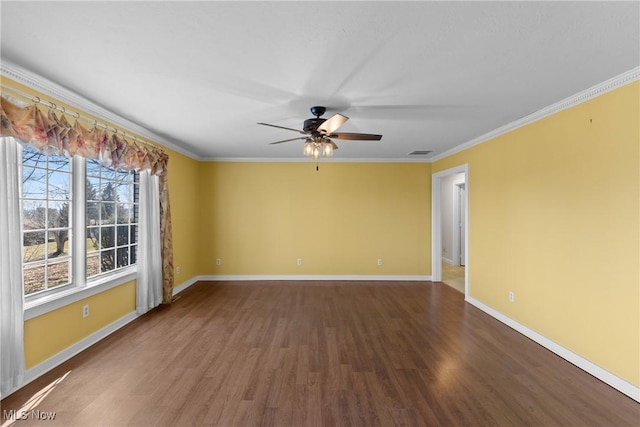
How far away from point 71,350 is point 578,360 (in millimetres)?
4806

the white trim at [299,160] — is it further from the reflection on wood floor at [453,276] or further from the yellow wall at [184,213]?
the reflection on wood floor at [453,276]

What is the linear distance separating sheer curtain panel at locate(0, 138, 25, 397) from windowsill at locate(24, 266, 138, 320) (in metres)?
0.17

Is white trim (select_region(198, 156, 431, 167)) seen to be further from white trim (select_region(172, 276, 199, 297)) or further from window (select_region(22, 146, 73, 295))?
window (select_region(22, 146, 73, 295))

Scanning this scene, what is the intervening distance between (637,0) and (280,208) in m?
4.92

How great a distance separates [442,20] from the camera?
1.50 m

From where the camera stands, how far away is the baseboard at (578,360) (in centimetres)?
212

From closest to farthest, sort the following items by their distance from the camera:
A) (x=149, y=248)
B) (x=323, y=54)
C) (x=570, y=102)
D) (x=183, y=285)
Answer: (x=323, y=54) < (x=570, y=102) < (x=149, y=248) < (x=183, y=285)

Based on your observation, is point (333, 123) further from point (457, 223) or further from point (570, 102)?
point (457, 223)

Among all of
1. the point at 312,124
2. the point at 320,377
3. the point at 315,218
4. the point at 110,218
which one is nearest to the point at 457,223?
the point at 315,218

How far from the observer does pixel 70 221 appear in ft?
8.88

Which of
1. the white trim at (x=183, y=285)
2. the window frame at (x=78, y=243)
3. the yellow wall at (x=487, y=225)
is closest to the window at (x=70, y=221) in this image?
the window frame at (x=78, y=243)

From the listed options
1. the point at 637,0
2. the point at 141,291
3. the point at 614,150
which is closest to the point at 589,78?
the point at 614,150

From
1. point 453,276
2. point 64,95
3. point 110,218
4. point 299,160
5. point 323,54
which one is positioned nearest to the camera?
point 323,54

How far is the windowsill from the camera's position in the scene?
2260 millimetres
